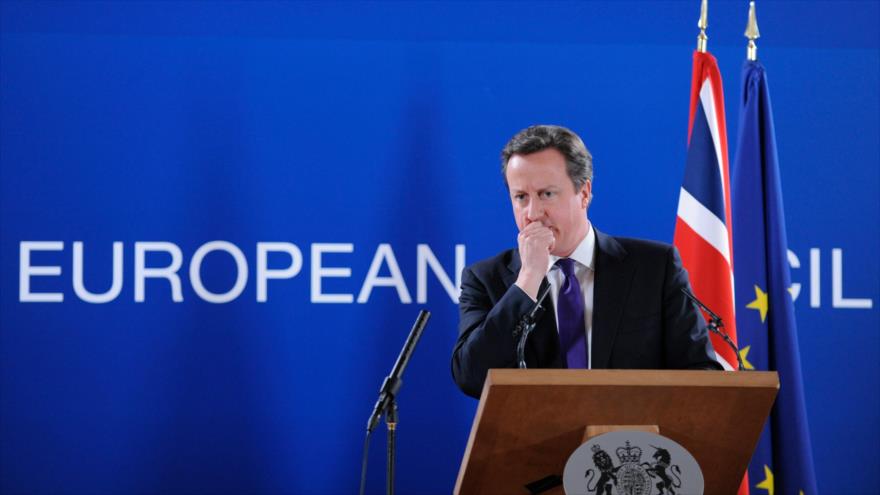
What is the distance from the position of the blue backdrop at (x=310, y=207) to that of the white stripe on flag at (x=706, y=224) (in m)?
0.32

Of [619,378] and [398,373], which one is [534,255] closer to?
[398,373]

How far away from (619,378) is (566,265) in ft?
3.25

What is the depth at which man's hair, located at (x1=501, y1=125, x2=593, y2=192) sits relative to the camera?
2793 millimetres

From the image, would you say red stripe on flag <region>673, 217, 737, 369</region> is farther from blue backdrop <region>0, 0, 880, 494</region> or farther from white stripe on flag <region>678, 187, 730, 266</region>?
blue backdrop <region>0, 0, 880, 494</region>

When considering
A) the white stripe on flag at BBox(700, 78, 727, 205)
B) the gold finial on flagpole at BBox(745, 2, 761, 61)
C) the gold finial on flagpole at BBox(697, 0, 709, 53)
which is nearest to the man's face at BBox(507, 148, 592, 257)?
the white stripe on flag at BBox(700, 78, 727, 205)

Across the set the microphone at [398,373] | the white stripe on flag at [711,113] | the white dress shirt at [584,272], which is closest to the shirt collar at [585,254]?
the white dress shirt at [584,272]

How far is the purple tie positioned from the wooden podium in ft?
2.43

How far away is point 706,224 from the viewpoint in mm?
3389

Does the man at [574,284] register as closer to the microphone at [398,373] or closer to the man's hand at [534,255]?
the man's hand at [534,255]

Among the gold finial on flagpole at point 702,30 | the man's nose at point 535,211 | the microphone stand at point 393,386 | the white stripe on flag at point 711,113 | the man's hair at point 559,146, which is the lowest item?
the microphone stand at point 393,386

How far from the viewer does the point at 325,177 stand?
3.67 m

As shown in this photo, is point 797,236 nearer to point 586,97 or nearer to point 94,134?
point 586,97

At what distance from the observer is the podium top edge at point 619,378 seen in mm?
1787

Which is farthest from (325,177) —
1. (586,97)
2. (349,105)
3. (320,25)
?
(586,97)
